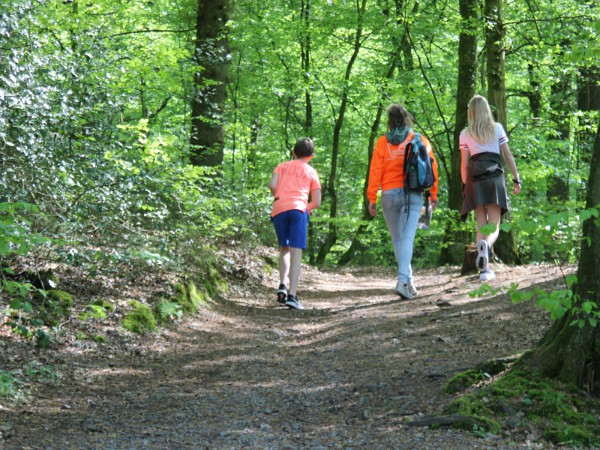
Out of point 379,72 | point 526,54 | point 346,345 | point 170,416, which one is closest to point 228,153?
point 379,72

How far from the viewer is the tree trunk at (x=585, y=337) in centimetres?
410

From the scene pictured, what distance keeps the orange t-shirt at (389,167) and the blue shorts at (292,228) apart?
100 centimetres

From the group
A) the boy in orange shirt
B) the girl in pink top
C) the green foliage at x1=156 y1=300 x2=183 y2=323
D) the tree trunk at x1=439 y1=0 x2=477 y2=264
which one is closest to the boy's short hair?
the boy in orange shirt

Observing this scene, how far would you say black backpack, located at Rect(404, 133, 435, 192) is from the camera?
846cm

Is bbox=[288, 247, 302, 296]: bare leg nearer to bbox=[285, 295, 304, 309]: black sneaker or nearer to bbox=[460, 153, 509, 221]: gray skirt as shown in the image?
bbox=[285, 295, 304, 309]: black sneaker

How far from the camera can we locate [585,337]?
411cm

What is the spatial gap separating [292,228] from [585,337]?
5337 millimetres

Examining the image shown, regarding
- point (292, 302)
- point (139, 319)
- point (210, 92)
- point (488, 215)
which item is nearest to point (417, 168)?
point (488, 215)

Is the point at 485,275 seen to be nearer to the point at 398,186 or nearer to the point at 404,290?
the point at 404,290

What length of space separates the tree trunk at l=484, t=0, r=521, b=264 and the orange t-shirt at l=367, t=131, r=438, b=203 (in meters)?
2.64

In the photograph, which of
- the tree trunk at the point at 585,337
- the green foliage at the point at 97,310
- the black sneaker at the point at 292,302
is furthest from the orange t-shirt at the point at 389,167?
the tree trunk at the point at 585,337

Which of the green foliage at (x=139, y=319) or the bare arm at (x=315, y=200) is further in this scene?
the bare arm at (x=315, y=200)

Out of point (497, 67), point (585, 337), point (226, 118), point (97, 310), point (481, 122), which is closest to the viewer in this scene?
point (585, 337)

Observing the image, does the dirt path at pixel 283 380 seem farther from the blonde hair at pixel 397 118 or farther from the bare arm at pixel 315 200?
the blonde hair at pixel 397 118
